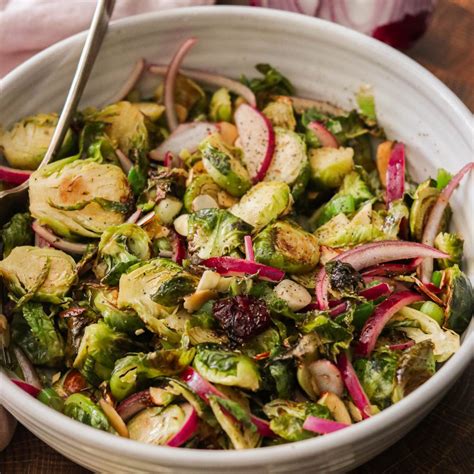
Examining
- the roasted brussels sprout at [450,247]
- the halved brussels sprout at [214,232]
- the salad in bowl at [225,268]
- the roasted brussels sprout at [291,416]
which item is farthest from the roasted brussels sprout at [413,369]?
the halved brussels sprout at [214,232]

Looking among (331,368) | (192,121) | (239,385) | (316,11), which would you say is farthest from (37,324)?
(316,11)

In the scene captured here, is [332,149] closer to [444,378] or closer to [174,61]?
[174,61]

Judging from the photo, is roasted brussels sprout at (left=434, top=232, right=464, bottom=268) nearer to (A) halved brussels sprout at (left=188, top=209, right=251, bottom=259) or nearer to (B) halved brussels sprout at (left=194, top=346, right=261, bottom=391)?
(A) halved brussels sprout at (left=188, top=209, right=251, bottom=259)

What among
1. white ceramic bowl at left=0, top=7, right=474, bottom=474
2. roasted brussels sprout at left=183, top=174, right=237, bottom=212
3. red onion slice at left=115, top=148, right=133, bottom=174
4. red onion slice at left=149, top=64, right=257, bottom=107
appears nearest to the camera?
roasted brussels sprout at left=183, top=174, right=237, bottom=212

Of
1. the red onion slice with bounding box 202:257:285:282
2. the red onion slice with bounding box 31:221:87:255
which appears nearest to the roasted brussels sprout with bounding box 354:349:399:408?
the red onion slice with bounding box 202:257:285:282

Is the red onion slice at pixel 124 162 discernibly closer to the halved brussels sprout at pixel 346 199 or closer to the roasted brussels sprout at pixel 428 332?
the halved brussels sprout at pixel 346 199

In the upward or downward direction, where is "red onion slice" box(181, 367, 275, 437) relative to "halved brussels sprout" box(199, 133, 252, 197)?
downward

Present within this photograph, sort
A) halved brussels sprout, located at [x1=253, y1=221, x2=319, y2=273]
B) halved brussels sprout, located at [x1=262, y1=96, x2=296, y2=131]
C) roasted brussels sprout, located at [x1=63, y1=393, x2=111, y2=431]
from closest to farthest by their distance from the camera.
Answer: roasted brussels sprout, located at [x1=63, y1=393, x2=111, y2=431] < halved brussels sprout, located at [x1=253, y1=221, x2=319, y2=273] < halved brussels sprout, located at [x1=262, y1=96, x2=296, y2=131]
